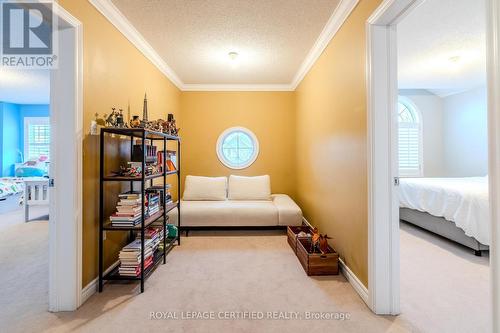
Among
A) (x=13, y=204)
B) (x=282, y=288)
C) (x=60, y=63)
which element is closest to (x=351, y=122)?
(x=282, y=288)

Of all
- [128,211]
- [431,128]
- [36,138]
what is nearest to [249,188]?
[128,211]

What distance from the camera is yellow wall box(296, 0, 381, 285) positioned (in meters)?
1.99

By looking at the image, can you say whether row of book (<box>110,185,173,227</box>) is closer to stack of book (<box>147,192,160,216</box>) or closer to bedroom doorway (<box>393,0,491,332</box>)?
stack of book (<box>147,192,160,216</box>)

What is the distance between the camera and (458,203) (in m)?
2.99

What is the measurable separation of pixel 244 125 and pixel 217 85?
931 millimetres

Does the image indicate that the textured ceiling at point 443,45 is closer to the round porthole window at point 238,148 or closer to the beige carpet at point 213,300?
the beige carpet at point 213,300

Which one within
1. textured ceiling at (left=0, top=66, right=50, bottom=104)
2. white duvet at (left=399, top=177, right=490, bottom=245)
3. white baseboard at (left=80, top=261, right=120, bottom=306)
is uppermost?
textured ceiling at (left=0, top=66, right=50, bottom=104)

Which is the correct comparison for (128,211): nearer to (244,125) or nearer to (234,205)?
(234,205)

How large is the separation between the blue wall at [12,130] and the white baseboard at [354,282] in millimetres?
8546

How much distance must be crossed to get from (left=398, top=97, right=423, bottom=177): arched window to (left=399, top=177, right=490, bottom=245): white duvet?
187cm

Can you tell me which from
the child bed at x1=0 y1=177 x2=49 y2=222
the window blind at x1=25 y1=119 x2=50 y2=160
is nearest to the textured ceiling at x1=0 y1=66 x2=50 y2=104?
the window blind at x1=25 y1=119 x2=50 y2=160

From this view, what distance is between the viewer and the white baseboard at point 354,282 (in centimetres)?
194

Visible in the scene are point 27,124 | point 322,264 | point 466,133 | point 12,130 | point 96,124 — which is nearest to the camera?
point 96,124

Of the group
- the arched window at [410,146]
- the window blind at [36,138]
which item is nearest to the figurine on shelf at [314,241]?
the arched window at [410,146]
